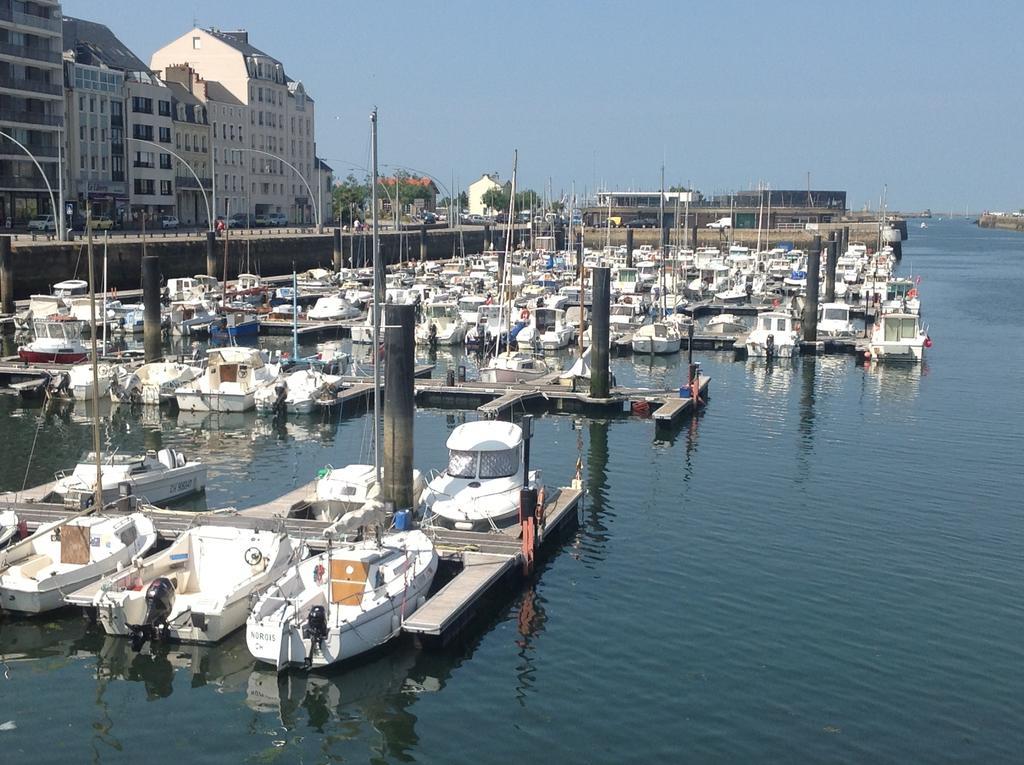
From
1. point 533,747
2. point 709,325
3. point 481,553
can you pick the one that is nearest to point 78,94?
point 709,325

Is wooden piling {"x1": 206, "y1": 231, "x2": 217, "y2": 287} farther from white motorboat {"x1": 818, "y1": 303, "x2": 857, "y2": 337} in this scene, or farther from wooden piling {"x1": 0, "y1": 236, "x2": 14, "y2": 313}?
white motorboat {"x1": 818, "y1": 303, "x2": 857, "y2": 337}

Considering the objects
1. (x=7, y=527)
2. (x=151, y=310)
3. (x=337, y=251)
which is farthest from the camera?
(x=337, y=251)

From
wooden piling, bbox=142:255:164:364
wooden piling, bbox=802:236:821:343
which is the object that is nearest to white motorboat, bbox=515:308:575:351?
wooden piling, bbox=802:236:821:343

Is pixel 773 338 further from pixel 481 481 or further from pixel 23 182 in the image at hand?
pixel 23 182

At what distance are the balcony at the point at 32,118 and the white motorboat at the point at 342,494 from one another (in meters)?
77.1

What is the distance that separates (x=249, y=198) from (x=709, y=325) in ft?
248

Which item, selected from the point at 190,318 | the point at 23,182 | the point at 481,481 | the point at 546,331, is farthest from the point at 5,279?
the point at 481,481

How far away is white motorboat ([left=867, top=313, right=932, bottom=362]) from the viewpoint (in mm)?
65000

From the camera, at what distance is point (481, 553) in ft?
91.1

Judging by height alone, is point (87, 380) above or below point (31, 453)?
above

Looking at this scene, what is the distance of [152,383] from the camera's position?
50156 mm

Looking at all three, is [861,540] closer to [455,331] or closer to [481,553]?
[481,553]

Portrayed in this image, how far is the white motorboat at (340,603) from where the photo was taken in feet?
73.5

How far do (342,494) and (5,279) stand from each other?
50107mm
